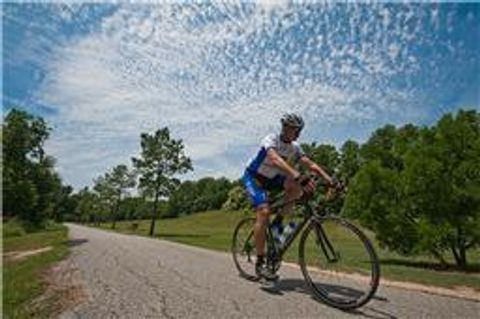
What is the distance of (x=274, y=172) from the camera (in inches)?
310

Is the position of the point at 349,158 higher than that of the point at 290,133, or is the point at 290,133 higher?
the point at 349,158

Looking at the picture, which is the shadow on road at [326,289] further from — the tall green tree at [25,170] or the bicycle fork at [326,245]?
the tall green tree at [25,170]

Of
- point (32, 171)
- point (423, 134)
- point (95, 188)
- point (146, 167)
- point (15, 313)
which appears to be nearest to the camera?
point (15, 313)

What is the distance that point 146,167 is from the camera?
190 feet

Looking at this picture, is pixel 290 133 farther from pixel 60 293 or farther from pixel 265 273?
pixel 60 293

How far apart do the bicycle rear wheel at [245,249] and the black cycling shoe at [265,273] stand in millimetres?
553

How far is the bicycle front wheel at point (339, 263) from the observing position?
20.4 feet

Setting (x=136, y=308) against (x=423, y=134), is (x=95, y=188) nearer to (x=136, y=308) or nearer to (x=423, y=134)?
(x=423, y=134)

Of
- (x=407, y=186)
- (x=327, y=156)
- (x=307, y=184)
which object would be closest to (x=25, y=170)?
(x=407, y=186)

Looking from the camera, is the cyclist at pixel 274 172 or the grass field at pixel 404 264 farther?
the grass field at pixel 404 264

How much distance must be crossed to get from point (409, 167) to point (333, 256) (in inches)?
806

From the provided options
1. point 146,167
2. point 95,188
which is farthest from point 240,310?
point 95,188

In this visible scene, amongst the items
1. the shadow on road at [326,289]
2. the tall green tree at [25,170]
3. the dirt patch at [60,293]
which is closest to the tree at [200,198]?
the tall green tree at [25,170]

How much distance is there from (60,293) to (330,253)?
13.2ft
